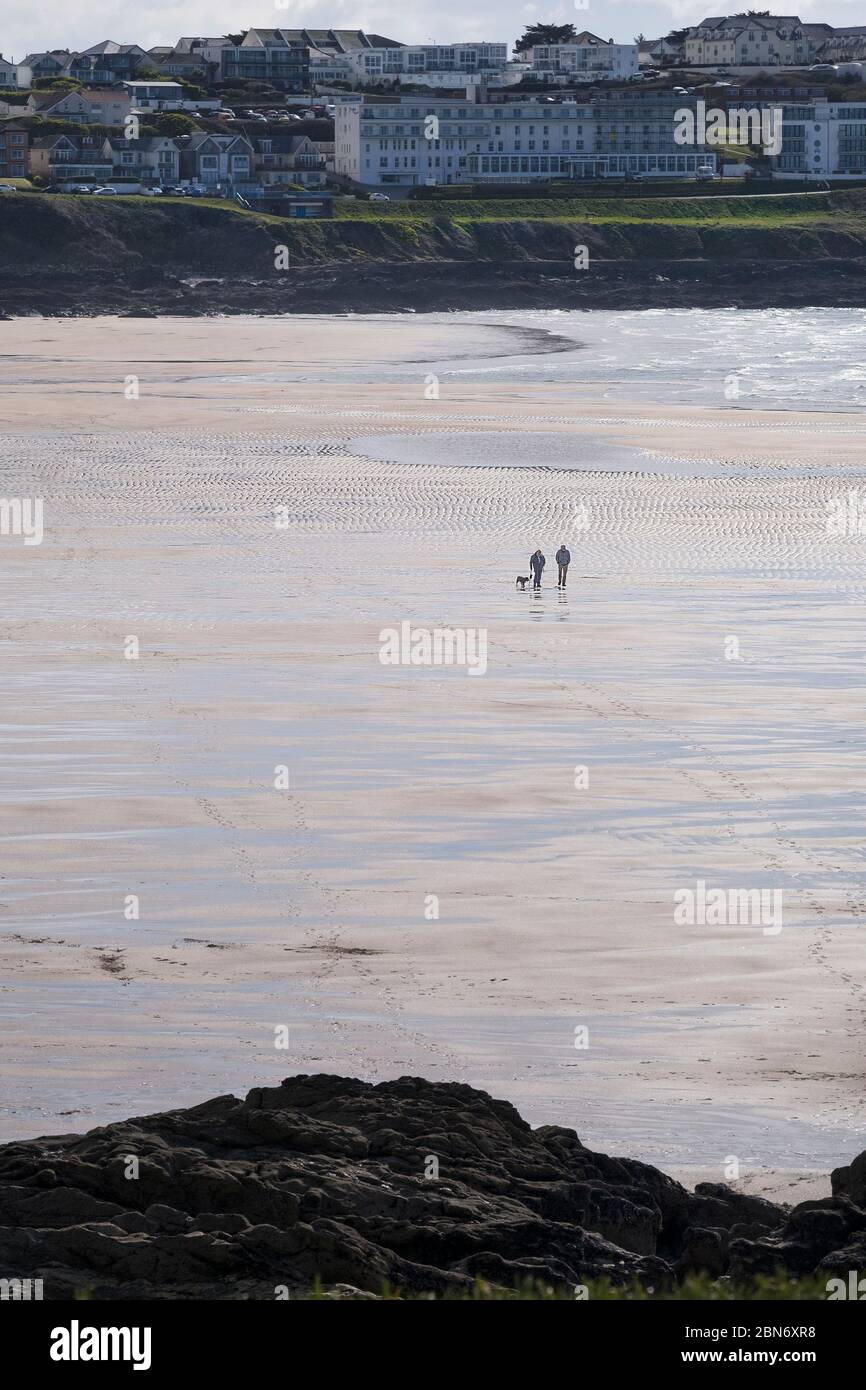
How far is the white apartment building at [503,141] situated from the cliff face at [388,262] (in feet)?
55.4

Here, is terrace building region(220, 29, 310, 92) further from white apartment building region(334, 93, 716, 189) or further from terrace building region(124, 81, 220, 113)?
white apartment building region(334, 93, 716, 189)

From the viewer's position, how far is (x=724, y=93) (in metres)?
141

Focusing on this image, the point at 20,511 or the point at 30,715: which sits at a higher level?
the point at 20,511

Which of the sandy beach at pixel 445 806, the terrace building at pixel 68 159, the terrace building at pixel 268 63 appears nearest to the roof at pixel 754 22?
the terrace building at pixel 268 63

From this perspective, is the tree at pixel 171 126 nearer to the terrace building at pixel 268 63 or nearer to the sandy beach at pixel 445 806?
the terrace building at pixel 268 63

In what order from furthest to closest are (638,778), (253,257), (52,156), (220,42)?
1. (220,42)
2. (52,156)
3. (253,257)
4. (638,778)

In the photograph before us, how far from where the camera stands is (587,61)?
180500 millimetres

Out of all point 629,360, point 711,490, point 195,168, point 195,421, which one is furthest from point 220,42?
point 711,490

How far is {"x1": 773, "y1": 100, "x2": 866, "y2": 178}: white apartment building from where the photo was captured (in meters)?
127

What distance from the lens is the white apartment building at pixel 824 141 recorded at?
5010 inches

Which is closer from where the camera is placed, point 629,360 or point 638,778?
point 638,778

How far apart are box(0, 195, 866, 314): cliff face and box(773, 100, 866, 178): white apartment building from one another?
84.4 feet
